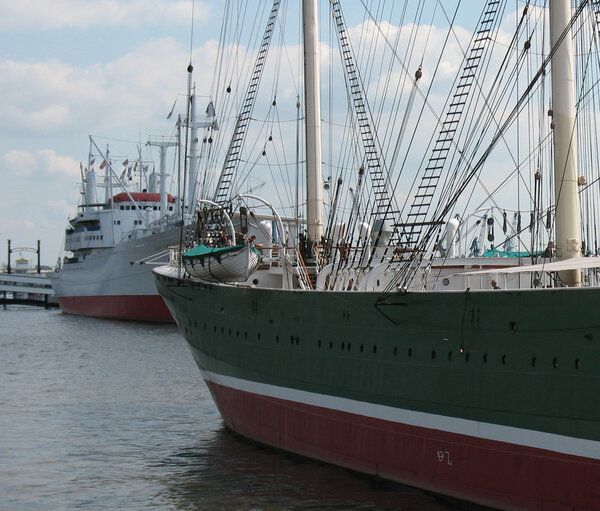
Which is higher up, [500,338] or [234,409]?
[500,338]

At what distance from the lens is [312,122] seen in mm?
21281

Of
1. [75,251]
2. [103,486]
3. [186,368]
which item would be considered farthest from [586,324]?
[75,251]

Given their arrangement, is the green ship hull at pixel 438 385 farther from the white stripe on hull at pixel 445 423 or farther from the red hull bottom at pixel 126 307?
Result: the red hull bottom at pixel 126 307

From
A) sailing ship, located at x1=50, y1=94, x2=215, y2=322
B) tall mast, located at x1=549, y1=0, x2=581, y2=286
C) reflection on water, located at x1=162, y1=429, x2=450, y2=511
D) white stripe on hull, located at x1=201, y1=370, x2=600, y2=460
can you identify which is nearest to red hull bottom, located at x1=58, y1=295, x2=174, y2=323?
sailing ship, located at x1=50, y1=94, x2=215, y2=322

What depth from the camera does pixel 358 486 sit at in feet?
44.4

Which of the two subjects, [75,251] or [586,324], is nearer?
[586,324]

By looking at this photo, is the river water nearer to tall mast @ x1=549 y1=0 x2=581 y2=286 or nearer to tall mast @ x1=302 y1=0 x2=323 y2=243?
tall mast @ x1=549 y1=0 x2=581 y2=286

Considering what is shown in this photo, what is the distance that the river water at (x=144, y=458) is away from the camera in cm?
→ 1358

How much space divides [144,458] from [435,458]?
6.42 m

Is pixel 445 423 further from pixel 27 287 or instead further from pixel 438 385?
pixel 27 287

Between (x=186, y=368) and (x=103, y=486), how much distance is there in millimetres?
16233

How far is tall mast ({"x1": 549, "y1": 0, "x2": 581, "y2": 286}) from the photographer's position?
13125 mm

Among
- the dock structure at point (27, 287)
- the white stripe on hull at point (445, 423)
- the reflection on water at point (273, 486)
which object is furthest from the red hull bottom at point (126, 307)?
the white stripe on hull at point (445, 423)

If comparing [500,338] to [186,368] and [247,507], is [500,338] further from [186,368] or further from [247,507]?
[186,368]
